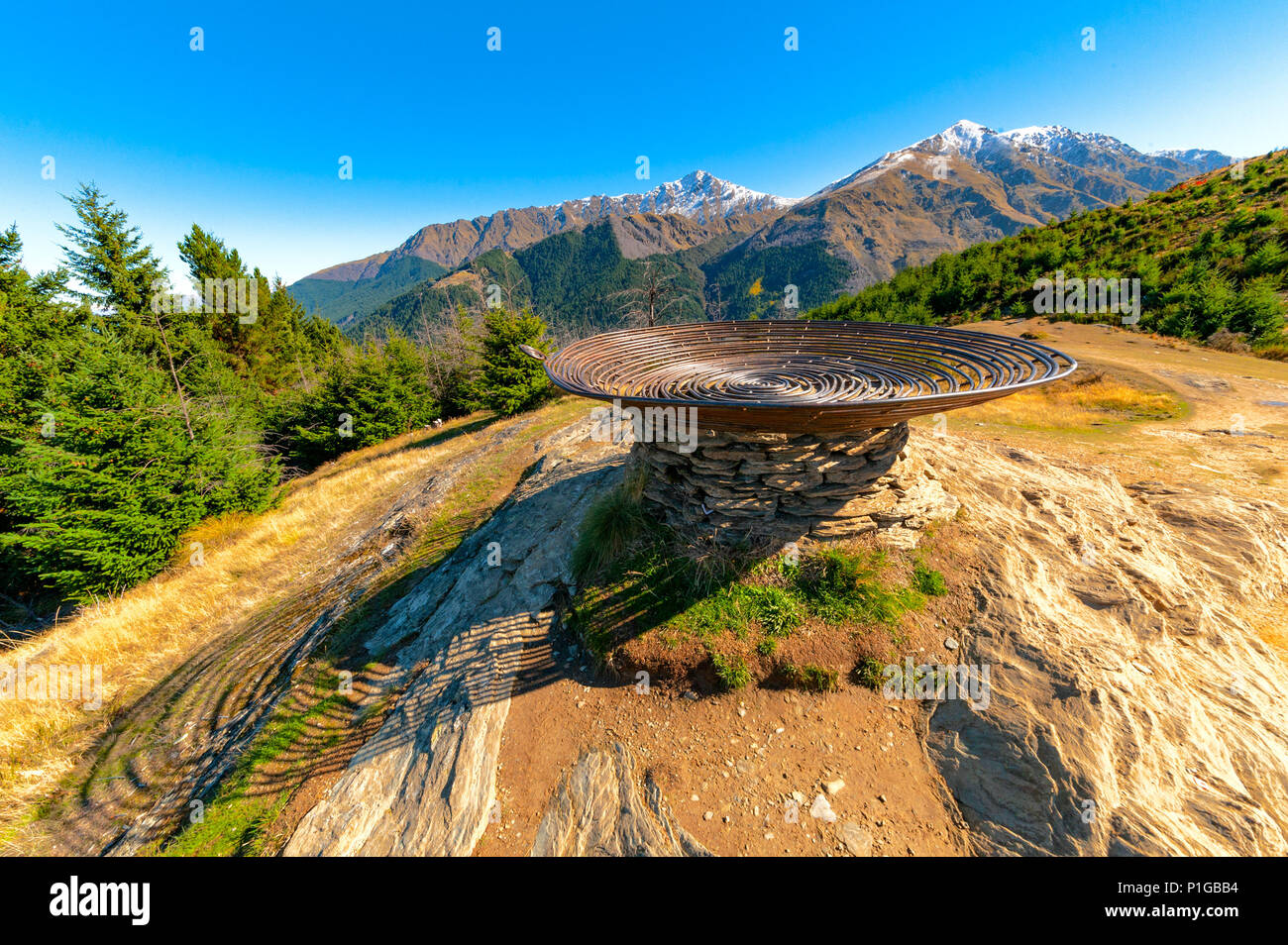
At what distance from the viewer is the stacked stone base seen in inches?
236

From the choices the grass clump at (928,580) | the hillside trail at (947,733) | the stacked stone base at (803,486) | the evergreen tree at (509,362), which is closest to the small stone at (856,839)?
the hillside trail at (947,733)

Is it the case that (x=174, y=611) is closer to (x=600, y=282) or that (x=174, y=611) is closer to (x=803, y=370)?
(x=803, y=370)

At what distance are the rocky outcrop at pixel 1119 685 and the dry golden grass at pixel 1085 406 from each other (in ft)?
19.1

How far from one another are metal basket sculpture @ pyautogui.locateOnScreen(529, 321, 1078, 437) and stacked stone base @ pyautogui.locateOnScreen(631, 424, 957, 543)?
36 cm

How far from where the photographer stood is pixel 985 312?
27125 mm

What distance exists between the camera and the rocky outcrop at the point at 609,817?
416cm

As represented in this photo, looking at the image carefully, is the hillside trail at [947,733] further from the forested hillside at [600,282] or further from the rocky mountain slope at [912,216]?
the rocky mountain slope at [912,216]

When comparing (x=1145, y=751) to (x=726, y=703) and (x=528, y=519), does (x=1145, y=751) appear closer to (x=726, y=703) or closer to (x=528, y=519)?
(x=726, y=703)

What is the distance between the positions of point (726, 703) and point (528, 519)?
559 cm

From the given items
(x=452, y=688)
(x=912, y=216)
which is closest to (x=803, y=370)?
(x=452, y=688)

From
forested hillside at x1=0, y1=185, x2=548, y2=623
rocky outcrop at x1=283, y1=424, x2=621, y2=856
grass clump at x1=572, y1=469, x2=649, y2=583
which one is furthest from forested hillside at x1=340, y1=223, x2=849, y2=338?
grass clump at x1=572, y1=469, x2=649, y2=583

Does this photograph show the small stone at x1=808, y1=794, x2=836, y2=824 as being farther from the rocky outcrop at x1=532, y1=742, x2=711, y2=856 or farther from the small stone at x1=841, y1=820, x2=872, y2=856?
the rocky outcrop at x1=532, y1=742, x2=711, y2=856

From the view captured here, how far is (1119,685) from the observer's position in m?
4.79

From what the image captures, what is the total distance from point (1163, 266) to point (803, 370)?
33500 millimetres
